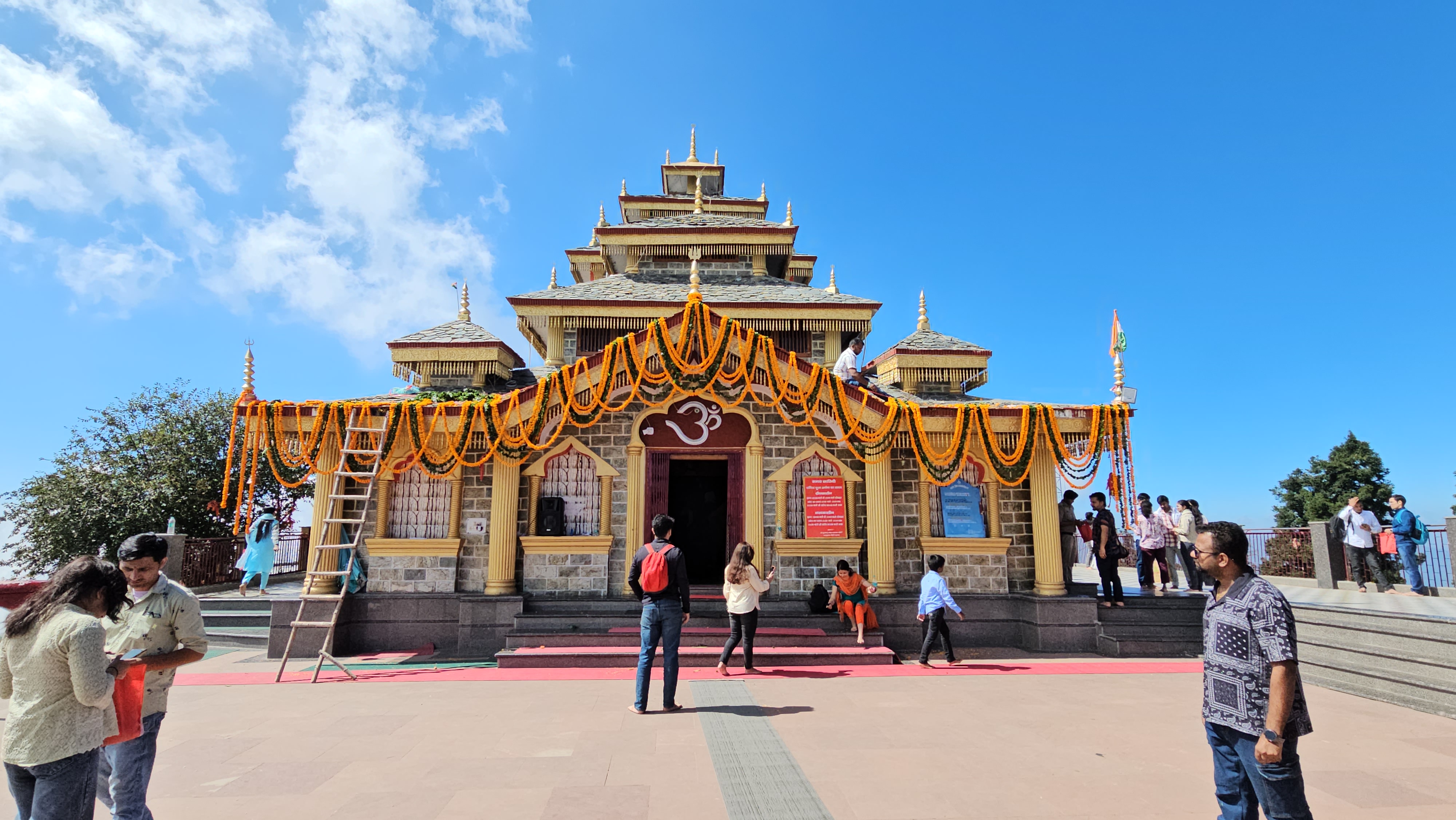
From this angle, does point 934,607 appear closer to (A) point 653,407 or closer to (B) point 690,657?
(B) point 690,657

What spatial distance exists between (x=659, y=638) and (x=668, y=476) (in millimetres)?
5180

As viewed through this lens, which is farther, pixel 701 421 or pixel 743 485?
pixel 701 421

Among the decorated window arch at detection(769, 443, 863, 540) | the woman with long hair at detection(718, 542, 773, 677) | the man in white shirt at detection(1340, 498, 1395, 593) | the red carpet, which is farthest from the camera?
the man in white shirt at detection(1340, 498, 1395, 593)

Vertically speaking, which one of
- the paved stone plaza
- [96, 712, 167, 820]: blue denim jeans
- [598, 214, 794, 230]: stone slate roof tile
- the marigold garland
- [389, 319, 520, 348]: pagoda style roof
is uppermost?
[598, 214, 794, 230]: stone slate roof tile

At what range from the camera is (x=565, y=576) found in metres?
11.3

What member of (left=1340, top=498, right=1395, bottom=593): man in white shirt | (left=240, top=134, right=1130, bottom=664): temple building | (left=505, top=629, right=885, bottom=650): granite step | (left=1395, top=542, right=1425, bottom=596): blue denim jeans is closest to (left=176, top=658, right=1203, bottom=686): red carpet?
(left=505, top=629, right=885, bottom=650): granite step

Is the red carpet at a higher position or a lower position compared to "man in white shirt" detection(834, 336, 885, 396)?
lower

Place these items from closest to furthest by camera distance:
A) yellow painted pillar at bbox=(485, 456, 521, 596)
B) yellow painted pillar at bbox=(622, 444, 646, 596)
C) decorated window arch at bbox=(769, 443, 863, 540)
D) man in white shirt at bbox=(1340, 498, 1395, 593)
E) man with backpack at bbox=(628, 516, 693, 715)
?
1. man with backpack at bbox=(628, 516, 693, 715)
2. yellow painted pillar at bbox=(485, 456, 521, 596)
3. yellow painted pillar at bbox=(622, 444, 646, 596)
4. decorated window arch at bbox=(769, 443, 863, 540)
5. man in white shirt at bbox=(1340, 498, 1395, 593)

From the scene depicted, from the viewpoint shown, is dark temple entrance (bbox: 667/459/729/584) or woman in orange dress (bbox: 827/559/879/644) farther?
dark temple entrance (bbox: 667/459/729/584)

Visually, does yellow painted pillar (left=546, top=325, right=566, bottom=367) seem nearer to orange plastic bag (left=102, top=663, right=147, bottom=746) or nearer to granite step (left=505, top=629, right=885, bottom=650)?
granite step (left=505, top=629, right=885, bottom=650)

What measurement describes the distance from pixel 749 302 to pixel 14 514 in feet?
73.7

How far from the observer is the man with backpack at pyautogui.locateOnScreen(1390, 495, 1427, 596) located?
11812 mm

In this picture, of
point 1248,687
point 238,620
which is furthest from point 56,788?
point 238,620

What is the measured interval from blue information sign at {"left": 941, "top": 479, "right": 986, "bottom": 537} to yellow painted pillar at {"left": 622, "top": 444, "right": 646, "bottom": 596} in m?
4.89
